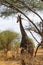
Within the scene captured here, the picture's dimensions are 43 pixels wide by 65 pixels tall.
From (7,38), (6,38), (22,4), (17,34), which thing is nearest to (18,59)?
(22,4)

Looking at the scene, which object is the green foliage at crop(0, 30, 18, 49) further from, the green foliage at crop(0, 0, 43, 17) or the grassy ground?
the green foliage at crop(0, 0, 43, 17)

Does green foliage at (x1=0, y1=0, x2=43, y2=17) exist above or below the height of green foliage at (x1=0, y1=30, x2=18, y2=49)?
above

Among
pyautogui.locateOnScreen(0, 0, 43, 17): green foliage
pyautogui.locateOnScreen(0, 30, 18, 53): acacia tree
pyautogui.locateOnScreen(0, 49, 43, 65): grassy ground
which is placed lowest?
pyautogui.locateOnScreen(0, 30, 18, 53): acacia tree

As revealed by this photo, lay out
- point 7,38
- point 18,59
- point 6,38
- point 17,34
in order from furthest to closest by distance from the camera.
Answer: point 17,34
point 7,38
point 6,38
point 18,59

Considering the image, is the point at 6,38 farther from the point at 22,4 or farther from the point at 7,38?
the point at 22,4

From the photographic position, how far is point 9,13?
414 inches

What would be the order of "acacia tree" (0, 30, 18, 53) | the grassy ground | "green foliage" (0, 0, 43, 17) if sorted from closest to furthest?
"green foliage" (0, 0, 43, 17) < the grassy ground < "acacia tree" (0, 30, 18, 53)

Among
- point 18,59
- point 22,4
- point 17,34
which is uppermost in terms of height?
point 22,4

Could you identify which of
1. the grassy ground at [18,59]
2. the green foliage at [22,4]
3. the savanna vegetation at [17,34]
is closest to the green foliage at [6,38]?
the savanna vegetation at [17,34]

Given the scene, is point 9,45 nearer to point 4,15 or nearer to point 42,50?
point 42,50

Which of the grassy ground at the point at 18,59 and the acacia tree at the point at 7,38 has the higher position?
the grassy ground at the point at 18,59

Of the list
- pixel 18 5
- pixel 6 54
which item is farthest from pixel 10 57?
pixel 18 5

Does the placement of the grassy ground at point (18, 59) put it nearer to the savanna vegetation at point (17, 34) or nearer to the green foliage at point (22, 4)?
the savanna vegetation at point (17, 34)

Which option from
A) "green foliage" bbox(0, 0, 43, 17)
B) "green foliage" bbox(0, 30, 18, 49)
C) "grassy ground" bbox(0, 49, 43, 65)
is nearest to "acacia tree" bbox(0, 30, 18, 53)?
"green foliage" bbox(0, 30, 18, 49)
